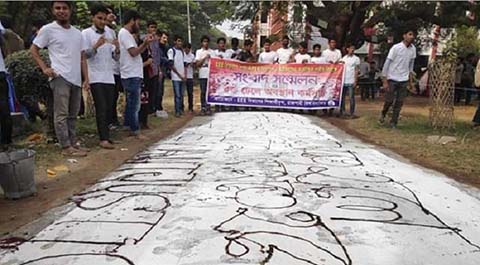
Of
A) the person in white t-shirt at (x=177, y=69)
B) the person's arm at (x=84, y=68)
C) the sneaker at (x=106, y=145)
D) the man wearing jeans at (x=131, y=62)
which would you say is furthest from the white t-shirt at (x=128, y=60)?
the person in white t-shirt at (x=177, y=69)

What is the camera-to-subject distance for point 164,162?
458 cm

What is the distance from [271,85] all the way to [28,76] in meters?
5.50

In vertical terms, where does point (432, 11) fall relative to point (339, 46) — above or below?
above

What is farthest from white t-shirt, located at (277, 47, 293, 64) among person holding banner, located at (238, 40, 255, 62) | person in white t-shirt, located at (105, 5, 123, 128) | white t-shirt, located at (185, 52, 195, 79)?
person in white t-shirt, located at (105, 5, 123, 128)

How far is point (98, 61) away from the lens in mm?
5207

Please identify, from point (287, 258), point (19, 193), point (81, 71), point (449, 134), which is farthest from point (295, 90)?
point (287, 258)

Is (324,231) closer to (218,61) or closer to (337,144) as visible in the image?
(337,144)

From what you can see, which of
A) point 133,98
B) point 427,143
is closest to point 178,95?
point 133,98

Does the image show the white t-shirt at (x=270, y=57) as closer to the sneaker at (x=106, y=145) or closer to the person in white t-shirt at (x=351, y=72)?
the person in white t-shirt at (x=351, y=72)

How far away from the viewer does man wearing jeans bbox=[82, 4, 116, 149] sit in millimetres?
5117

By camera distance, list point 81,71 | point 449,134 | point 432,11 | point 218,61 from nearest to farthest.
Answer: point 81,71 < point 449,134 < point 218,61 < point 432,11

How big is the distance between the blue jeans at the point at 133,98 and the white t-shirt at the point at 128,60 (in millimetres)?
66

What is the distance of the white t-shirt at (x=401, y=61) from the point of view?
7371 mm

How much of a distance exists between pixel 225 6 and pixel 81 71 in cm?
1053
